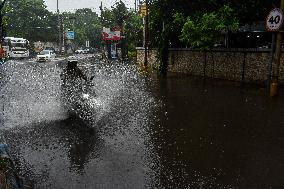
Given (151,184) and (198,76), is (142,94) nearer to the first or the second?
(198,76)

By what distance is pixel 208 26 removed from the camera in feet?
60.8

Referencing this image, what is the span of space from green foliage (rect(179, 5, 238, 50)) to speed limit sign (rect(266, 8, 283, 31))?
456 cm

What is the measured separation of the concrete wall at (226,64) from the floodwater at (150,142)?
3.98 metres

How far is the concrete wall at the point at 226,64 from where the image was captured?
17.7 m

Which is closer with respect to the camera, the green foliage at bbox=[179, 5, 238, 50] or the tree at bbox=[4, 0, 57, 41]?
the green foliage at bbox=[179, 5, 238, 50]

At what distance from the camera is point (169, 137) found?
845cm

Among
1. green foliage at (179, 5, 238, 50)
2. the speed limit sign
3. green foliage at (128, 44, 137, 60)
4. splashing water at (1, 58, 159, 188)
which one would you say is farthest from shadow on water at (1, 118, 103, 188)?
green foliage at (128, 44, 137, 60)

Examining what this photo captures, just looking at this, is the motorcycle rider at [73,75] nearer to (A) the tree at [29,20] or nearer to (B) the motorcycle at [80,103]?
(B) the motorcycle at [80,103]

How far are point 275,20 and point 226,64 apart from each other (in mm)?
7635

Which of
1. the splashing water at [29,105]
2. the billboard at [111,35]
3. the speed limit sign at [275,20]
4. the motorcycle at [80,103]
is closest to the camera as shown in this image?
the splashing water at [29,105]

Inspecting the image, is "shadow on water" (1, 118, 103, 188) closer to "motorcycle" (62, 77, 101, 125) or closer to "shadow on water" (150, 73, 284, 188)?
"motorcycle" (62, 77, 101, 125)

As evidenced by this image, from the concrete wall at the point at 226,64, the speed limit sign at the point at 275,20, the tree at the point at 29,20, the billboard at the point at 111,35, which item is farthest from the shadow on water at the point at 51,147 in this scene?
the tree at the point at 29,20

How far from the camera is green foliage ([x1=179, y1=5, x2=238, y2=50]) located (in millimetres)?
18047

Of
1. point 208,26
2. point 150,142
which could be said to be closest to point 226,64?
point 208,26
